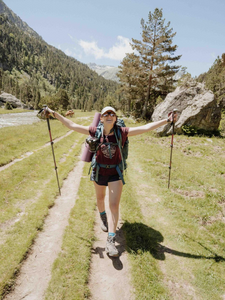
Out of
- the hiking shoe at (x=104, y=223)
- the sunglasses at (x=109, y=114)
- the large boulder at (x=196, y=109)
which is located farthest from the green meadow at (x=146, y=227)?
the large boulder at (x=196, y=109)

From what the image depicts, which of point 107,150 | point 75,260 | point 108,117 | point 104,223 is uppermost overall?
point 108,117

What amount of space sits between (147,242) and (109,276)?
161 centimetres

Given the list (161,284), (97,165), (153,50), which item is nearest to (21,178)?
(97,165)

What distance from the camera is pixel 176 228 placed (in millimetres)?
5895

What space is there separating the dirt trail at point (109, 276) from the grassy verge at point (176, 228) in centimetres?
23

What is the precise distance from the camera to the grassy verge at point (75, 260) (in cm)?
369

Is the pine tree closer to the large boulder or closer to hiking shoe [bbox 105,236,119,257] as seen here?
the large boulder

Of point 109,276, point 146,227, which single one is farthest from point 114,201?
point 146,227

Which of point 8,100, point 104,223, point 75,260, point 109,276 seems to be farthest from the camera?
point 8,100

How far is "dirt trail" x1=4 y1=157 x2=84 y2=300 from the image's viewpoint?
12.1 feet

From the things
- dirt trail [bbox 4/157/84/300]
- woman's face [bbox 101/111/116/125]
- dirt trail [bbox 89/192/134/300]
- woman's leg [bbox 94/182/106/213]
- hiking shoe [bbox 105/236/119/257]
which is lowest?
dirt trail [bbox 89/192/134/300]

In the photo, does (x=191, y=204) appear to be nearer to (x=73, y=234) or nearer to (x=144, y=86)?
(x=73, y=234)

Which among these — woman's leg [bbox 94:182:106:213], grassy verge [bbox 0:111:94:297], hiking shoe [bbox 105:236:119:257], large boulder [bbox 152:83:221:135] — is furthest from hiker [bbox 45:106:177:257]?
large boulder [bbox 152:83:221:135]

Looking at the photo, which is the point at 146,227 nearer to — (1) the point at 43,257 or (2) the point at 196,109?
(1) the point at 43,257
